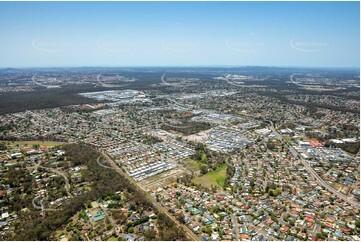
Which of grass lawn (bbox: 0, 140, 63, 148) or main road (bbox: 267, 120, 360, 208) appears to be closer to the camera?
main road (bbox: 267, 120, 360, 208)

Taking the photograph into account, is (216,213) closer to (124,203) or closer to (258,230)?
(258,230)

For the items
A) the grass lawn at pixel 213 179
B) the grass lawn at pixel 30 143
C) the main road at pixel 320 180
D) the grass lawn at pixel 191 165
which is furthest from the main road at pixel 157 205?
the main road at pixel 320 180

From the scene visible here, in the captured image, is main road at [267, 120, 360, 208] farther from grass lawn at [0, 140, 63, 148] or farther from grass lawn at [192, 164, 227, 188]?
grass lawn at [0, 140, 63, 148]

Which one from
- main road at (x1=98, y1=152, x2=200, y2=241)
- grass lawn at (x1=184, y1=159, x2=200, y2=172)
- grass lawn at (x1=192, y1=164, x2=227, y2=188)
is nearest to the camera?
main road at (x1=98, y1=152, x2=200, y2=241)

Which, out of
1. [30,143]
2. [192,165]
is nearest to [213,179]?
[192,165]

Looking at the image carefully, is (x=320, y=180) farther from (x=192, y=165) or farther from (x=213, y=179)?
(x=192, y=165)

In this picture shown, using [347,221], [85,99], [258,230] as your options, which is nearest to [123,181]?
[258,230]

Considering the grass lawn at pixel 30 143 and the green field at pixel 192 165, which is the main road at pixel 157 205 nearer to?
the green field at pixel 192 165

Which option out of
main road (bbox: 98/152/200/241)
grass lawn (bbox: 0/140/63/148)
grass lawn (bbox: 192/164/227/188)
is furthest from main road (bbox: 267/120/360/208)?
grass lawn (bbox: 0/140/63/148)
